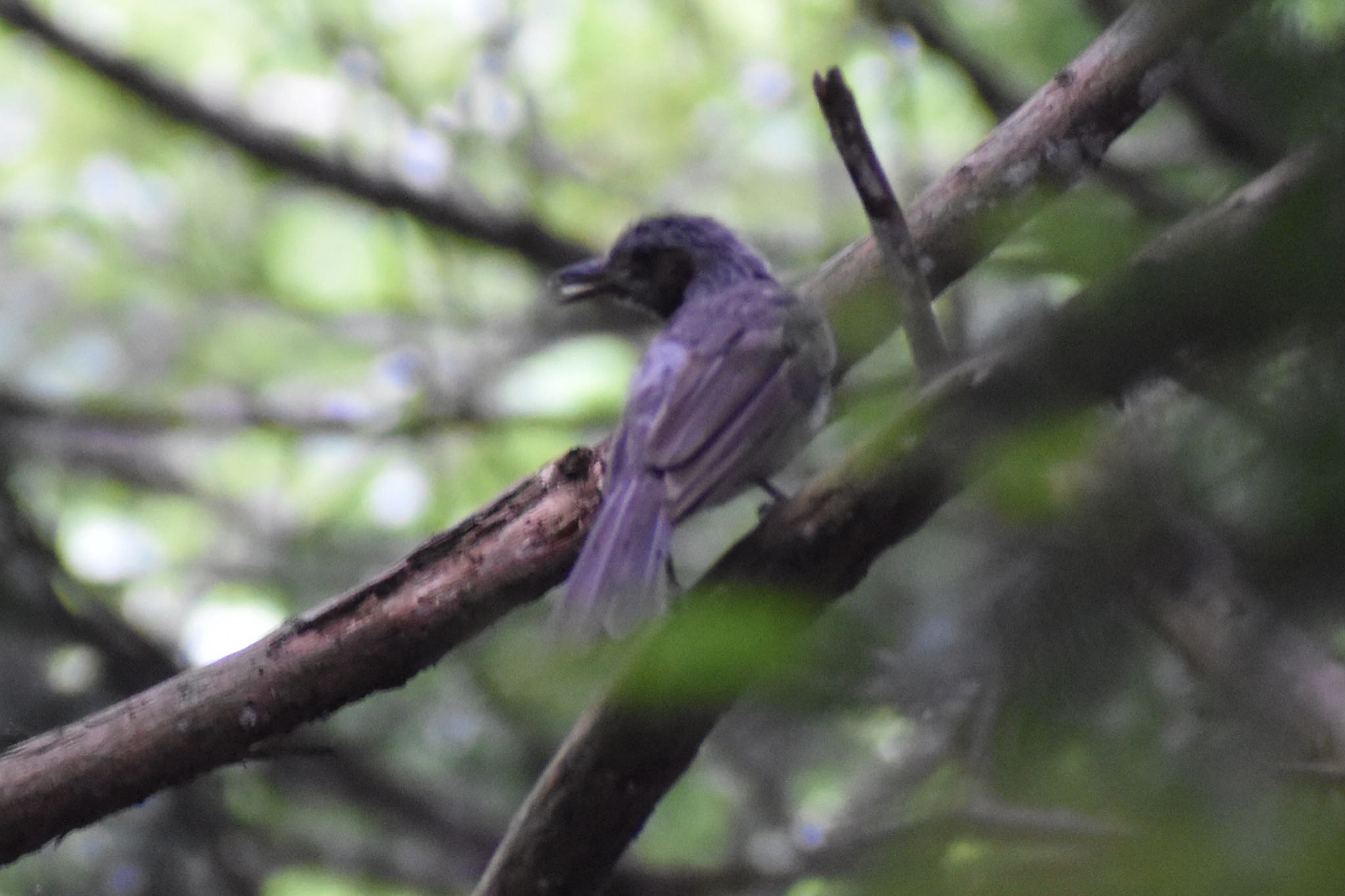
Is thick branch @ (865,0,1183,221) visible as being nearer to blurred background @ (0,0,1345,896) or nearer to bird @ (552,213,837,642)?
blurred background @ (0,0,1345,896)

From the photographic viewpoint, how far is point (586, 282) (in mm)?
3895

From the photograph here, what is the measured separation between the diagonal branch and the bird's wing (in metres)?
2.01

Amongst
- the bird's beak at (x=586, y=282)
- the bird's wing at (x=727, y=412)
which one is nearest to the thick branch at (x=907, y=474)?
the bird's wing at (x=727, y=412)

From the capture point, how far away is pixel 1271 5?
→ 39.6 inches

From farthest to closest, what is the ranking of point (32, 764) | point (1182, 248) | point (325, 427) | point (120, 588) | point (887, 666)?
point (325, 427), point (120, 588), point (32, 764), point (887, 666), point (1182, 248)

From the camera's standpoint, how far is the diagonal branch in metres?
4.90

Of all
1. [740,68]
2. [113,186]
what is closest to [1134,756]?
[740,68]

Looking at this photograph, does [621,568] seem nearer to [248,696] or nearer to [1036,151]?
[248,696]

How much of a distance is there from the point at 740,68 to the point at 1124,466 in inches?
204

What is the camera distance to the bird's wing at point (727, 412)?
8.66ft

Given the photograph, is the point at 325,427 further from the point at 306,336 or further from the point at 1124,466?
the point at 1124,466

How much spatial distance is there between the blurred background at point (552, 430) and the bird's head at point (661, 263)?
2.12 feet

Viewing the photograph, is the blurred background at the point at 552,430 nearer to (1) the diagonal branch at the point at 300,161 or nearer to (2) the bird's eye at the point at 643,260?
(1) the diagonal branch at the point at 300,161

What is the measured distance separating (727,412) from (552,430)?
2362 mm
